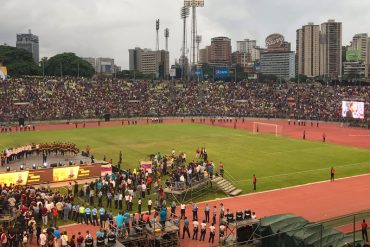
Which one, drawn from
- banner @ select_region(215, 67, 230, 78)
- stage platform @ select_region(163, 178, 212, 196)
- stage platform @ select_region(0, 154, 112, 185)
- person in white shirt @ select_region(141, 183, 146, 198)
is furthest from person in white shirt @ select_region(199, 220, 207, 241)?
banner @ select_region(215, 67, 230, 78)

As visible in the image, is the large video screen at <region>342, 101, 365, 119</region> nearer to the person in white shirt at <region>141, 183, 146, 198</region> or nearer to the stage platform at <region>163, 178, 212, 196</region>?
the stage platform at <region>163, 178, 212, 196</region>

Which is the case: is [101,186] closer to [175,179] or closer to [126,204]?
[126,204]

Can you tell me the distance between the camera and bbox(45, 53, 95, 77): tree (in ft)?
474

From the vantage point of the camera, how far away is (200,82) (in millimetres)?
111500

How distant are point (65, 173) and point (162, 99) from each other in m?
67.9

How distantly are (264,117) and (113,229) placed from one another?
232 ft

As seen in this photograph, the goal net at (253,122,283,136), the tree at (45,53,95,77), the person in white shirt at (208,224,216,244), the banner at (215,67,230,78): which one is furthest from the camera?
the tree at (45,53,95,77)

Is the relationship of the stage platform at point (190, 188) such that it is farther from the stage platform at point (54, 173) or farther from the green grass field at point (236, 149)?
the stage platform at point (54, 173)

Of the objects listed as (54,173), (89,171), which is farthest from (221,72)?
(54,173)

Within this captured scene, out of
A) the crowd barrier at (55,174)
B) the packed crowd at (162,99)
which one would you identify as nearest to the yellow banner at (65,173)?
the crowd barrier at (55,174)

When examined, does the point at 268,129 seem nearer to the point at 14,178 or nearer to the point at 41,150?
the point at 41,150

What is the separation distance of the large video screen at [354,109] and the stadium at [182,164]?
8.8 inches

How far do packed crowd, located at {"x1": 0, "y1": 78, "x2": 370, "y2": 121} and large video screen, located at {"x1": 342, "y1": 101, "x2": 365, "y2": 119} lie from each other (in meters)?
9.39

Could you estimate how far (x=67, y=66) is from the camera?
144375 millimetres
